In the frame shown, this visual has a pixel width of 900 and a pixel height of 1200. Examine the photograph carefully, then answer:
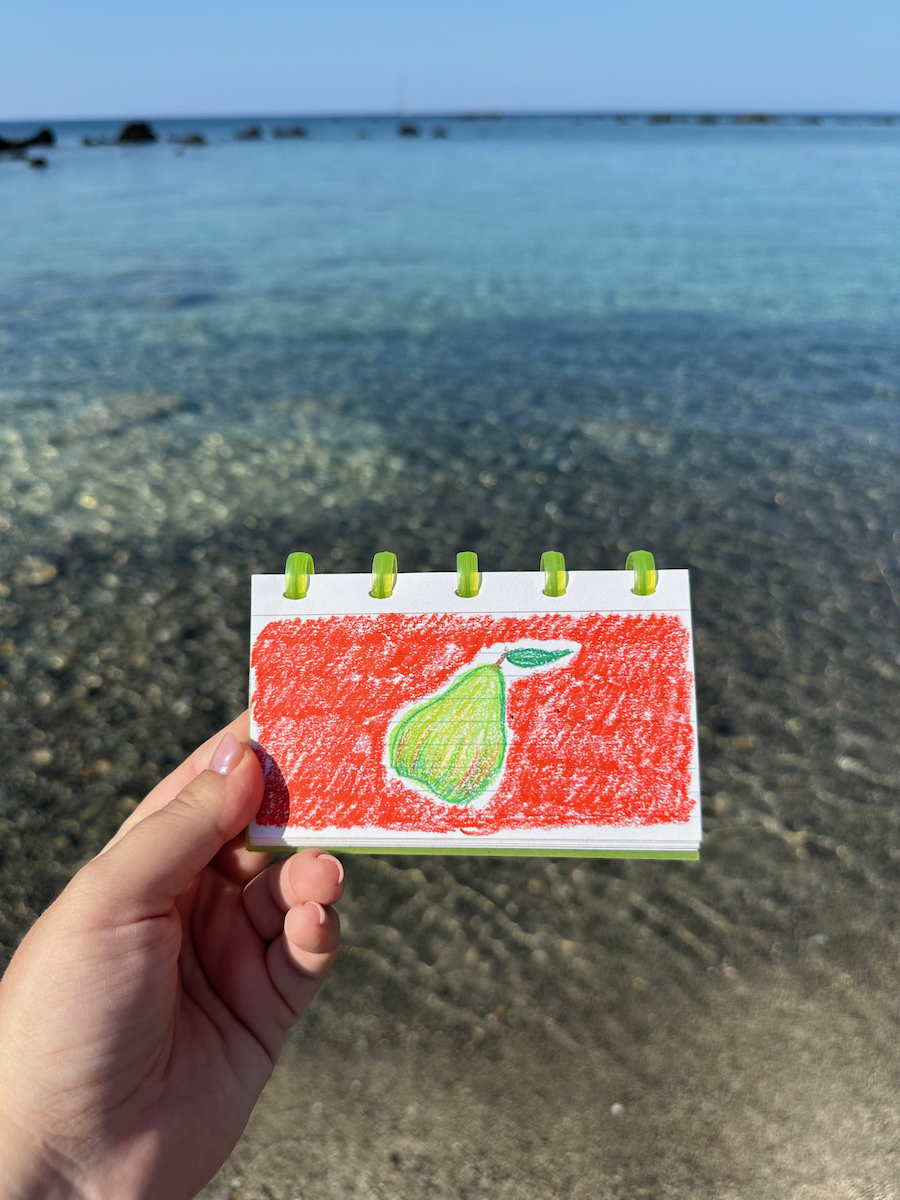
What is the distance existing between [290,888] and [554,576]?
99 centimetres

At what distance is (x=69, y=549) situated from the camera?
21.3 ft

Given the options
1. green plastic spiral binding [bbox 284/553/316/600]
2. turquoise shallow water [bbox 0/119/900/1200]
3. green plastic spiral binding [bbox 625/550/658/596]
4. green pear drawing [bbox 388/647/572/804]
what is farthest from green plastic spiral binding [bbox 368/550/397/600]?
turquoise shallow water [bbox 0/119/900/1200]

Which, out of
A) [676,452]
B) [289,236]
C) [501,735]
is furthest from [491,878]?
[289,236]

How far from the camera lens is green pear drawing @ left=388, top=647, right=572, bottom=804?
1.84 metres

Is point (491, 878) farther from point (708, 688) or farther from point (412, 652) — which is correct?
point (412, 652)

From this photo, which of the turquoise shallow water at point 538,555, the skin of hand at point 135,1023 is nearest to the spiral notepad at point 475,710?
the skin of hand at point 135,1023

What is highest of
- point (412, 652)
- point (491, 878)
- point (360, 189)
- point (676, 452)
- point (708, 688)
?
point (360, 189)

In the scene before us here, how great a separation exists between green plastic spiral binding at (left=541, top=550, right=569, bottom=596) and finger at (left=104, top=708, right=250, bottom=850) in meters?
0.77

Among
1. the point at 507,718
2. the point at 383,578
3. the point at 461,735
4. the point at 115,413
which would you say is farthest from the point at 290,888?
the point at 115,413

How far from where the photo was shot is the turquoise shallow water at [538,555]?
3256 mm

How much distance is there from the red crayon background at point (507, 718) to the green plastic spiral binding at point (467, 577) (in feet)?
0.23

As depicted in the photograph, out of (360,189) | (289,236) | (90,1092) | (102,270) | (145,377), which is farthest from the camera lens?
(360,189)

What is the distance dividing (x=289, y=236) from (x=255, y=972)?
21.0 m

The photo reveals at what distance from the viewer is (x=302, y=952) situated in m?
2.10
